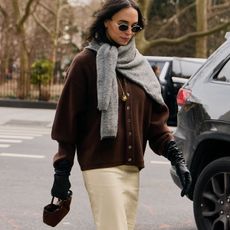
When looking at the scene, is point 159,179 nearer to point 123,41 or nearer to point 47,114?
point 123,41

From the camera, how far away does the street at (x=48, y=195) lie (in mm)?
5902

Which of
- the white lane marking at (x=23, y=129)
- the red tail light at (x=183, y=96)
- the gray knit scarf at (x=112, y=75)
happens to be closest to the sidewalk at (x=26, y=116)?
the white lane marking at (x=23, y=129)

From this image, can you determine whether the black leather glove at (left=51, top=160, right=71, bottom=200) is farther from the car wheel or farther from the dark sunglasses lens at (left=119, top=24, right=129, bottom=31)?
the car wheel

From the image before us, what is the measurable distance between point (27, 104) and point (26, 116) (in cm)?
303

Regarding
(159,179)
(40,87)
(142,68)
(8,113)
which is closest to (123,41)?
(142,68)

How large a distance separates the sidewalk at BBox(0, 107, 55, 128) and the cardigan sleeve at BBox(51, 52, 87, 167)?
39.9 ft

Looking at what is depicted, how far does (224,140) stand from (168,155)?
1.20 metres

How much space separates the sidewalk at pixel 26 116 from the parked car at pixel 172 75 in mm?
2896

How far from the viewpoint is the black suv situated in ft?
15.2

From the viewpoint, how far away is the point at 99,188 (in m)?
3.29

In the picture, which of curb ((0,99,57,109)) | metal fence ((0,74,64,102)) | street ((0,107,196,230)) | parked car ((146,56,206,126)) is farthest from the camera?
metal fence ((0,74,64,102))

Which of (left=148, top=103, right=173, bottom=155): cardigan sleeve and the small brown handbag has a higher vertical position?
(left=148, top=103, right=173, bottom=155): cardigan sleeve

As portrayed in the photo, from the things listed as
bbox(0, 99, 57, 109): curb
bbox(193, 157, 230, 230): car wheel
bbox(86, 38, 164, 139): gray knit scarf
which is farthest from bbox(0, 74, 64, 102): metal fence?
bbox(86, 38, 164, 139): gray knit scarf

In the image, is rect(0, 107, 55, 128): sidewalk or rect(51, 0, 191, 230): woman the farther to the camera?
rect(0, 107, 55, 128): sidewalk
